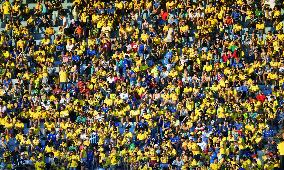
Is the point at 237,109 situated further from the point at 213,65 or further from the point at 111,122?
the point at 111,122

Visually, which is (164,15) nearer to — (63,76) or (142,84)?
(142,84)

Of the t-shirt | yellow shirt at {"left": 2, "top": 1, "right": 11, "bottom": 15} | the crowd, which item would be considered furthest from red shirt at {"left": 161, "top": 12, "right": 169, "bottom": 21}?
yellow shirt at {"left": 2, "top": 1, "right": 11, "bottom": 15}

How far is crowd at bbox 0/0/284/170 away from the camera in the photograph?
39344 millimetres

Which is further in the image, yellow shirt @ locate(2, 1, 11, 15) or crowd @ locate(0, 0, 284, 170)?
yellow shirt @ locate(2, 1, 11, 15)

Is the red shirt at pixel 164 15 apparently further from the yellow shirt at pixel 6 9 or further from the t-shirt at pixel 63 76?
the yellow shirt at pixel 6 9

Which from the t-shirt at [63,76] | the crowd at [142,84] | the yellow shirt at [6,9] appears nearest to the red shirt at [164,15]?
the crowd at [142,84]

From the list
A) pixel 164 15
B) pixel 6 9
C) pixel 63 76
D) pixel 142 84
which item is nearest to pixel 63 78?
pixel 63 76

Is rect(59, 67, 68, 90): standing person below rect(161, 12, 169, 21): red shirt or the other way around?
below

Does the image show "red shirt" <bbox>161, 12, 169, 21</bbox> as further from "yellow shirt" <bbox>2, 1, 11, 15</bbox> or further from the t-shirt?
"yellow shirt" <bbox>2, 1, 11, 15</bbox>

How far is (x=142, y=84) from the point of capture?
42188mm

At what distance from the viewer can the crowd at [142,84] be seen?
129 feet

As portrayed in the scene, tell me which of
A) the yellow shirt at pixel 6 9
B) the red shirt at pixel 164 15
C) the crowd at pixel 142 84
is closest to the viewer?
the crowd at pixel 142 84

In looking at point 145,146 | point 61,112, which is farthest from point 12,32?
point 145,146

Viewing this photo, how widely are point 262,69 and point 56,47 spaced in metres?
9.68
